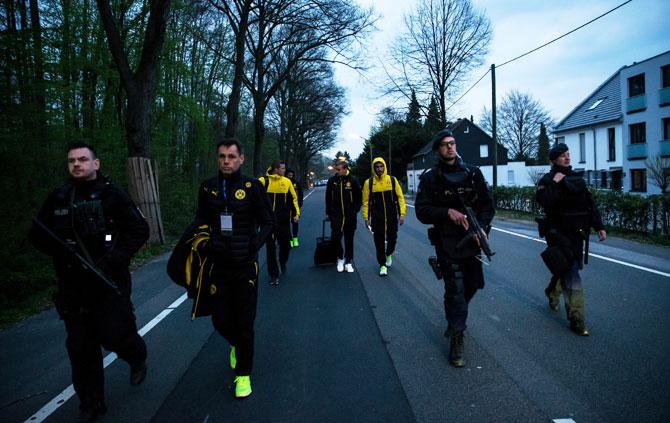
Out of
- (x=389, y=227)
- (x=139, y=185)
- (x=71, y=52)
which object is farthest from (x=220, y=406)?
(x=71, y=52)

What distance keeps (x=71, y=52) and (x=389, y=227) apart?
1179 centimetres

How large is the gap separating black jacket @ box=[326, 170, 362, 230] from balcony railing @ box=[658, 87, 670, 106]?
96.1ft

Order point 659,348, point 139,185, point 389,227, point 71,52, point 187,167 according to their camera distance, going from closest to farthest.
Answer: point 659,348 → point 389,227 → point 139,185 → point 71,52 → point 187,167

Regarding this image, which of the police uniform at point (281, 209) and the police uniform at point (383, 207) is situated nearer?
the police uniform at point (383, 207)

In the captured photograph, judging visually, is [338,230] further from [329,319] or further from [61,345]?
[61,345]

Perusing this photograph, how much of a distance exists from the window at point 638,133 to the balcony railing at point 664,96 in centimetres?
177

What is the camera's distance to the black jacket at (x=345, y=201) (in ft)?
26.0

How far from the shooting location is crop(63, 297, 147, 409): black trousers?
10.5 feet

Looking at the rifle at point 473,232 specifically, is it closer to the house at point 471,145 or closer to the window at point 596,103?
the window at point 596,103

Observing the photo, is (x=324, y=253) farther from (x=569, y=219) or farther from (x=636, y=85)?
(x=636, y=85)

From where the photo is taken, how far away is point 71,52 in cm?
1359

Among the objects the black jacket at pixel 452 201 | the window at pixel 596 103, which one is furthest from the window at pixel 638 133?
the black jacket at pixel 452 201

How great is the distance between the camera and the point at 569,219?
4.67 m

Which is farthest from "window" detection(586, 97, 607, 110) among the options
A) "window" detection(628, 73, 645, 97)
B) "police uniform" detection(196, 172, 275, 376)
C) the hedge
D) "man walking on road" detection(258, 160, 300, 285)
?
"police uniform" detection(196, 172, 275, 376)
